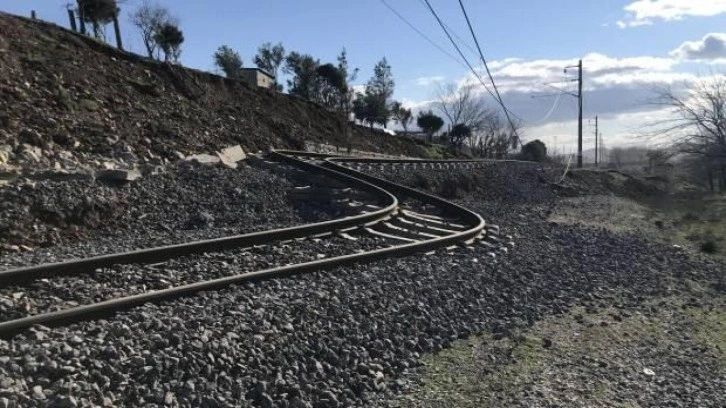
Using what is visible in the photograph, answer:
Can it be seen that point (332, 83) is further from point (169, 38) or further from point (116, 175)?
point (116, 175)

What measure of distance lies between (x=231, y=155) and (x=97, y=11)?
1418cm

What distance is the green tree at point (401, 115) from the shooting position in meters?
58.8

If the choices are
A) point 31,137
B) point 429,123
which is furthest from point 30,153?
point 429,123

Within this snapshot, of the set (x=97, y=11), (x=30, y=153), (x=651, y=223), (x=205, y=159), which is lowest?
(x=651, y=223)

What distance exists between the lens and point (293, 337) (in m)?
5.63

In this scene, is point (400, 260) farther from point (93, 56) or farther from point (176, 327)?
point (93, 56)

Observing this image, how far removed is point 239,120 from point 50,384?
712 inches

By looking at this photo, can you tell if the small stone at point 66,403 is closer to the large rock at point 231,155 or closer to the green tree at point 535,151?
the large rock at point 231,155

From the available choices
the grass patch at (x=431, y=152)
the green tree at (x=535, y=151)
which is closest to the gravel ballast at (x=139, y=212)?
the grass patch at (x=431, y=152)

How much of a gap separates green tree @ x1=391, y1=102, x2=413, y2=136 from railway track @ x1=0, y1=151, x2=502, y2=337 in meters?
43.7

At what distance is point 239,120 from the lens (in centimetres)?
2173

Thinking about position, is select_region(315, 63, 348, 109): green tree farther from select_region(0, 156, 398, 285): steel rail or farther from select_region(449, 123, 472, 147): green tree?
select_region(0, 156, 398, 285): steel rail

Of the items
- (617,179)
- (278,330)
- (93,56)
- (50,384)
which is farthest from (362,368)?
(617,179)

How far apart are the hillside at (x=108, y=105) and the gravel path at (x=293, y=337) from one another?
26.4 ft
